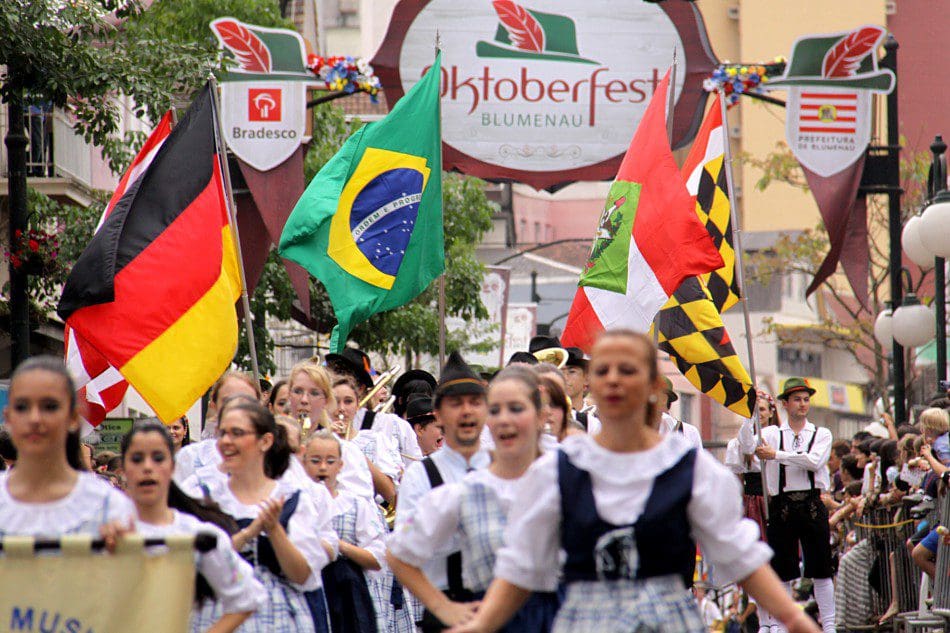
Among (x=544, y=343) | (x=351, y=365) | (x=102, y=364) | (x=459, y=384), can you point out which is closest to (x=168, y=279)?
(x=102, y=364)

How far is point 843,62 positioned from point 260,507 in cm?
1342

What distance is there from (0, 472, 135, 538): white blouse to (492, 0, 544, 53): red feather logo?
14.1 metres

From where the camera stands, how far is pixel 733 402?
1354 cm

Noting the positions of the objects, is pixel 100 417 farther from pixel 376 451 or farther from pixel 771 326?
pixel 771 326

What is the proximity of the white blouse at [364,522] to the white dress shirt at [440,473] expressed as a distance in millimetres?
1406

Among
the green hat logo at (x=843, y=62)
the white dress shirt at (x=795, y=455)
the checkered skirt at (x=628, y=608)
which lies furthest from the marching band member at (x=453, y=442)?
the green hat logo at (x=843, y=62)

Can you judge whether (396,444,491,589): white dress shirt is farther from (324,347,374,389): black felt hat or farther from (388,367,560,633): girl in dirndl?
(324,347,374,389): black felt hat

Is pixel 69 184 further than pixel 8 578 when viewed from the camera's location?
Yes

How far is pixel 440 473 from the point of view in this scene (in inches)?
298

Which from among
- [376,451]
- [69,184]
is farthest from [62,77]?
[69,184]

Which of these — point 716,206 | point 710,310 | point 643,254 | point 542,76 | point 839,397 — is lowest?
point 839,397

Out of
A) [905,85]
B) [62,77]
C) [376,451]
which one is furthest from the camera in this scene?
[905,85]

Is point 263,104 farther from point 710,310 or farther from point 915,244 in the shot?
point 915,244

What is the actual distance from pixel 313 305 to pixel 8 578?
19507mm
